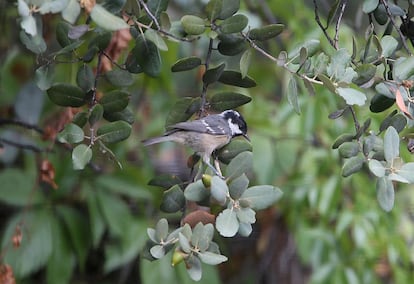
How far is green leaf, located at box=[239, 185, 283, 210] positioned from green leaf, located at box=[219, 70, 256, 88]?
29 cm

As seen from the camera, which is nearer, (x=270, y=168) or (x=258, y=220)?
→ (x=270, y=168)

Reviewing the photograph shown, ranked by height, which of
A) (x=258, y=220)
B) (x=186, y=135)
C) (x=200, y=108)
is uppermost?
(x=200, y=108)

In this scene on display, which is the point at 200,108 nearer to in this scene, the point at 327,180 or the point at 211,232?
the point at 211,232

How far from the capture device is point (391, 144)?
4.25 ft

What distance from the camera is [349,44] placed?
2.65 meters

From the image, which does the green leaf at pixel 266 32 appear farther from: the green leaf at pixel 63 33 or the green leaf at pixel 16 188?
the green leaf at pixel 16 188

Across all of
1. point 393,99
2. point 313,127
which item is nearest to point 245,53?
point 393,99

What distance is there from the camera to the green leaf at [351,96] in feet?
4.26

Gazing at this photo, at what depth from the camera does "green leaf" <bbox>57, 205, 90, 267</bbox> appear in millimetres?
2703

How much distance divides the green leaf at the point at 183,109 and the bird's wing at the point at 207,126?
20mm

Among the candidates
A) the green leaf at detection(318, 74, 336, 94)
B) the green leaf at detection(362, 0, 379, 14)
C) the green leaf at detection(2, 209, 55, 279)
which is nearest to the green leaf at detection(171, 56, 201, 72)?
the green leaf at detection(318, 74, 336, 94)

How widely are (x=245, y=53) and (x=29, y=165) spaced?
5.43 feet

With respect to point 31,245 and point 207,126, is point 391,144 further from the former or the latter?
point 31,245

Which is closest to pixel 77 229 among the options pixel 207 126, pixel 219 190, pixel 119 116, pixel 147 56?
pixel 207 126
